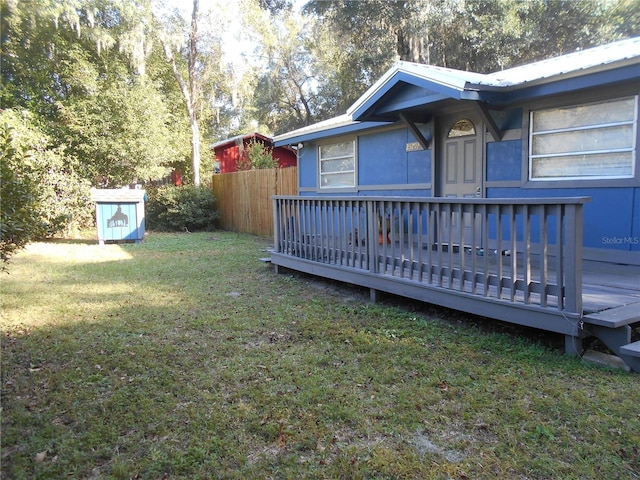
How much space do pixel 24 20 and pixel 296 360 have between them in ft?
54.4

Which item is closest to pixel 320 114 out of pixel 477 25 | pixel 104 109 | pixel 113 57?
pixel 477 25

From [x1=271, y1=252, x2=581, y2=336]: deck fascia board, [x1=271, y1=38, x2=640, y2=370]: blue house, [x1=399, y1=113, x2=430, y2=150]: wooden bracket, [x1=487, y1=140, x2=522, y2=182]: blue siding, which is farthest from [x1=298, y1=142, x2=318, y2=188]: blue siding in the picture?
[x1=487, y1=140, x2=522, y2=182]: blue siding

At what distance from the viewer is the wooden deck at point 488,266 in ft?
11.6

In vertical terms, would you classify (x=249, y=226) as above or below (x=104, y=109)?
below

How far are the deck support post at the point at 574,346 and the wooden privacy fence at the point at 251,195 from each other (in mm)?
9283

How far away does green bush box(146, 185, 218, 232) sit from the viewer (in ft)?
51.3

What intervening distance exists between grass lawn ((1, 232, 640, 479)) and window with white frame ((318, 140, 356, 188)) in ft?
16.6

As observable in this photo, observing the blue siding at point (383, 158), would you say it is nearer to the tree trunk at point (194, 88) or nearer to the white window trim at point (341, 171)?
the white window trim at point (341, 171)

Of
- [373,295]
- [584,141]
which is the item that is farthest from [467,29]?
[373,295]

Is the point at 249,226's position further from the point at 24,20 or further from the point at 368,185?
the point at 24,20

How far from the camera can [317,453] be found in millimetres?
2500

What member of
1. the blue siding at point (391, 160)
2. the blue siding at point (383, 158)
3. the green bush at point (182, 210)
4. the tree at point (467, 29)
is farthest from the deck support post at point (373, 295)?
the tree at point (467, 29)

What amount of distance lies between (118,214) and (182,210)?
12.0 ft

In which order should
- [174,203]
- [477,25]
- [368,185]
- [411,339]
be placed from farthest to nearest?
[477,25]
[174,203]
[368,185]
[411,339]
